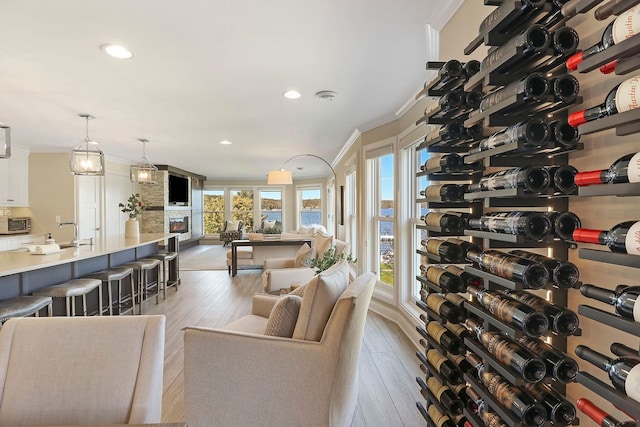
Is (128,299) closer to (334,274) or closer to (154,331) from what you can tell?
(334,274)

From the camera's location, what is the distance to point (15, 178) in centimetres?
648

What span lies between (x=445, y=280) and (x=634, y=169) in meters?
0.93

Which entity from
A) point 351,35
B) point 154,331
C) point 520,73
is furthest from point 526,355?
point 351,35

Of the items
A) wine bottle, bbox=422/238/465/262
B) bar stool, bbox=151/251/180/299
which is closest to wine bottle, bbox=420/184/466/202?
wine bottle, bbox=422/238/465/262

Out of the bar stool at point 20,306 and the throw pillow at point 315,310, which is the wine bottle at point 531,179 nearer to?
the throw pillow at point 315,310

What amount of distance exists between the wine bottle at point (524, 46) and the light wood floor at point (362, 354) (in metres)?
2.09

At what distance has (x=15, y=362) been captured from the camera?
113 cm

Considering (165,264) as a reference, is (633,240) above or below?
above

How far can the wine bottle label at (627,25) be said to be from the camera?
2.29 feet

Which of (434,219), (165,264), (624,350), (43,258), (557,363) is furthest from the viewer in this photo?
(165,264)

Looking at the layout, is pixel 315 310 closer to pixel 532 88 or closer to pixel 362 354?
pixel 532 88

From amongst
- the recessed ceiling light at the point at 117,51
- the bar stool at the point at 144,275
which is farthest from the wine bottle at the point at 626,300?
the bar stool at the point at 144,275

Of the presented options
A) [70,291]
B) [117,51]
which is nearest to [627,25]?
[117,51]

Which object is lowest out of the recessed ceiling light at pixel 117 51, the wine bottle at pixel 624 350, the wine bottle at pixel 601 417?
A: the wine bottle at pixel 601 417
